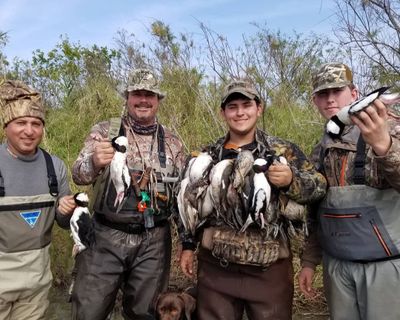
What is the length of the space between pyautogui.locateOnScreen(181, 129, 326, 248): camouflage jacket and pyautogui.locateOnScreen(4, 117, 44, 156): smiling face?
1.24 metres

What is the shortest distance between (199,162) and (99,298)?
4.42 ft

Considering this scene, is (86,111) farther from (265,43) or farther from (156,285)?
(156,285)

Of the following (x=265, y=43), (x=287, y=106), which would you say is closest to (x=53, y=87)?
(x=265, y=43)

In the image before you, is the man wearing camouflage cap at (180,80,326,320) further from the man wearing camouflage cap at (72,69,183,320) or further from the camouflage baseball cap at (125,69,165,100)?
the camouflage baseball cap at (125,69,165,100)

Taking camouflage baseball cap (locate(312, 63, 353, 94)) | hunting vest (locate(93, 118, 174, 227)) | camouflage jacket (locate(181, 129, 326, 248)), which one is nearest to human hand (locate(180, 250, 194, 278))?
camouflage jacket (locate(181, 129, 326, 248))

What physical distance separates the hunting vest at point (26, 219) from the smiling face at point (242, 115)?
138cm

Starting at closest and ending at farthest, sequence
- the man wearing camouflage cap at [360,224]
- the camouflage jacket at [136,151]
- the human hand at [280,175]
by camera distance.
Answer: the man wearing camouflage cap at [360,224]
the human hand at [280,175]
the camouflage jacket at [136,151]

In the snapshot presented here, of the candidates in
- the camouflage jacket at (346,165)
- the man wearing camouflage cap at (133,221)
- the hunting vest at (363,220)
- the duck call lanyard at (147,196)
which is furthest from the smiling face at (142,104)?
the hunting vest at (363,220)

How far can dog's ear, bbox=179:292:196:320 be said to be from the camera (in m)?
3.31

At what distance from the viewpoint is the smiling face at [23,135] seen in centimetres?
339

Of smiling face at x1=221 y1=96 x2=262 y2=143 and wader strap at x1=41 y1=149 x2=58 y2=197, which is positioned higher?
smiling face at x1=221 y1=96 x2=262 y2=143

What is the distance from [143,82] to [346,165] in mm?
1706

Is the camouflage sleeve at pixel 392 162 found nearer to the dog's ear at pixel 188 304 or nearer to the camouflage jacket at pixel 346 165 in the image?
the camouflage jacket at pixel 346 165

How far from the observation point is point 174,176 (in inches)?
149
